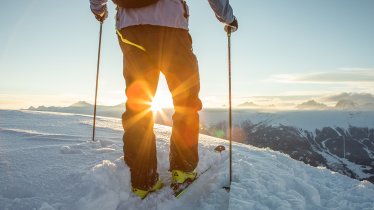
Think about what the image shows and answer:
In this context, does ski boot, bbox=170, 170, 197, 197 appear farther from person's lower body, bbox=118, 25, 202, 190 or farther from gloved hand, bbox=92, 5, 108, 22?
gloved hand, bbox=92, 5, 108, 22

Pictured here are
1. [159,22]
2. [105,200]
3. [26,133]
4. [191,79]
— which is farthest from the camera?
[26,133]

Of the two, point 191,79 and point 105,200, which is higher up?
point 191,79

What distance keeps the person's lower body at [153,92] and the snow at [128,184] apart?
30cm

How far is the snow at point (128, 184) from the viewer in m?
→ 3.23

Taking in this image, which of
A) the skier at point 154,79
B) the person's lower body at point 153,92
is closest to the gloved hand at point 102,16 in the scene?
the skier at point 154,79

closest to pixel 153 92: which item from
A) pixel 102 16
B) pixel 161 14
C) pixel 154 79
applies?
pixel 154 79

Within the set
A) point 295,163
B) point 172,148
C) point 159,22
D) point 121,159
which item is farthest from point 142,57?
point 295,163

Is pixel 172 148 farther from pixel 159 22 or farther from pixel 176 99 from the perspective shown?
pixel 159 22

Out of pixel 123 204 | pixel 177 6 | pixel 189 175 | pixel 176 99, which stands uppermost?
pixel 177 6

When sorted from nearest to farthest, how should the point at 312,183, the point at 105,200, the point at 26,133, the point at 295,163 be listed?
1. the point at 105,200
2. the point at 312,183
3. the point at 295,163
4. the point at 26,133

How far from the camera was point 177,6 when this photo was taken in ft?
12.2

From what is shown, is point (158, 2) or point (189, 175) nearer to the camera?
point (158, 2)

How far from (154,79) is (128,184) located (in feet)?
4.29

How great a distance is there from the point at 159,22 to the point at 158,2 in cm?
23
